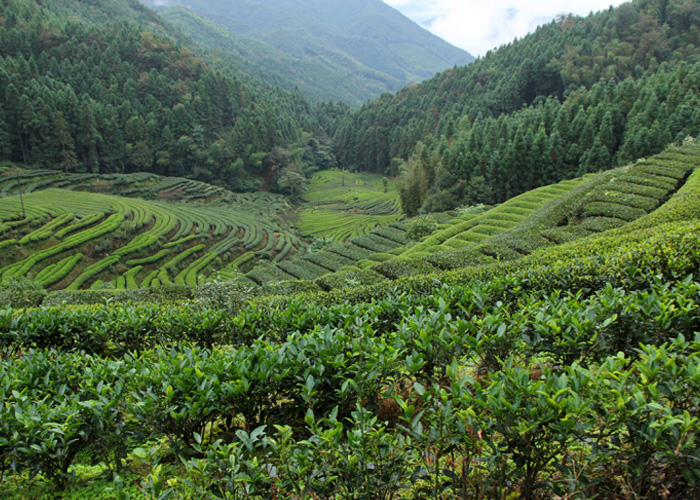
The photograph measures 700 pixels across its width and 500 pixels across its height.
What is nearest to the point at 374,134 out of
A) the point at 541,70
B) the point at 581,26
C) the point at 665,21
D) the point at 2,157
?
the point at 541,70

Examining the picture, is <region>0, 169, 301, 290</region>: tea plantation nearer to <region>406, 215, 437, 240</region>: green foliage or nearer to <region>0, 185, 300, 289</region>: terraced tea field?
<region>0, 185, 300, 289</region>: terraced tea field

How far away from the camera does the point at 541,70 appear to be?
68.6m

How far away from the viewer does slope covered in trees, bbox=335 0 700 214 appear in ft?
110

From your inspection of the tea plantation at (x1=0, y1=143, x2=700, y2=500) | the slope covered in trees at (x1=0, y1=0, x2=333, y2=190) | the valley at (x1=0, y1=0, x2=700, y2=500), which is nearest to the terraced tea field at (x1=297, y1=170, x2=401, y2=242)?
the valley at (x1=0, y1=0, x2=700, y2=500)

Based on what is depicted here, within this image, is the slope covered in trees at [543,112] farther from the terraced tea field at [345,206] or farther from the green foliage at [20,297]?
the green foliage at [20,297]

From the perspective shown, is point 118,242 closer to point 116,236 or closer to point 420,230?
point 116,236

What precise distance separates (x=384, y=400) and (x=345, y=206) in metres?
59.6

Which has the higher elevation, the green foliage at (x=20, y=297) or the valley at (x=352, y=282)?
the valley at (x=352, y=282)

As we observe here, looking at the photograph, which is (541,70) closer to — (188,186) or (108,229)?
(188,186)

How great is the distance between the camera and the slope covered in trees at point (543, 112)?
33.5 metres

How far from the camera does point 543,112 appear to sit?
40.1m

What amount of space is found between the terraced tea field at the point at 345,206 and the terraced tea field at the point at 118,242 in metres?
7.45

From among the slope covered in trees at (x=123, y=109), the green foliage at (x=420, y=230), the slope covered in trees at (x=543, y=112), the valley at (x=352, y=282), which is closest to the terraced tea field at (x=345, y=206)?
the valley at (x=352, y=282)

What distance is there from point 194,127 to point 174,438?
73579 mm
